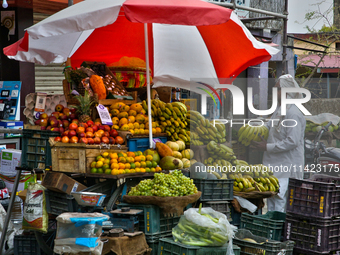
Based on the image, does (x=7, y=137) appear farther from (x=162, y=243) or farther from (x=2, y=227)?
(x=162, y=243)

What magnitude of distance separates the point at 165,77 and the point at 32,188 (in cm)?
327

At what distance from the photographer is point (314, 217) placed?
4.89 metres

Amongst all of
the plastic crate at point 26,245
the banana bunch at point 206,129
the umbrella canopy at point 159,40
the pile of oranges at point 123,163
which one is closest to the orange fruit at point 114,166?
the pile of oranges at point 123,163

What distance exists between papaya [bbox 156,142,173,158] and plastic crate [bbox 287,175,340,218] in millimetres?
1743

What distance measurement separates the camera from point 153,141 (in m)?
6.18

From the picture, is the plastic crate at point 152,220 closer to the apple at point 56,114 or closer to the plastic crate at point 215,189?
the plastic crate at point 215,189

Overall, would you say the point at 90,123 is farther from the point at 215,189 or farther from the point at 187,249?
the point at 187,249

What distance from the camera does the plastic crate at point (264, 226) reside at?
5223mm

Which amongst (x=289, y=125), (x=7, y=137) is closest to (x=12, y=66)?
(x=7, y=137)

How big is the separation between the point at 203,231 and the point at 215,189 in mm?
1129

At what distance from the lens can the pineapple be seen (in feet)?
19.0

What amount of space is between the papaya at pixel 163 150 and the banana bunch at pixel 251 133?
62.7 inches

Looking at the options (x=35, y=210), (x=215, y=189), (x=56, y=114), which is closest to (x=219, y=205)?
(x=215, y=189)

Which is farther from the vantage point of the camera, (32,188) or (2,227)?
(2,227)
